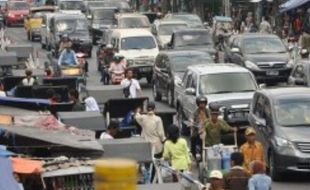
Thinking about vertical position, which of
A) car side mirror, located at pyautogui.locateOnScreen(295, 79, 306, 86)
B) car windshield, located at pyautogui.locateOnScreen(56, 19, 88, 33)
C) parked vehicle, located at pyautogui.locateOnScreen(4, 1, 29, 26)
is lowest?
parked vehicle, located at pyautogui.locateOnScreen(4, 1, 29, 26)

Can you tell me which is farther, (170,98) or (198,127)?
(170,98)

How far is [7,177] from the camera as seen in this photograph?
1045 centimetres

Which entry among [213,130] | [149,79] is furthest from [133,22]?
[213,130]

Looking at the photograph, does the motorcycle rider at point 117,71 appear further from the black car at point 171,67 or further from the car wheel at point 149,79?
the car wheel at point 149,79

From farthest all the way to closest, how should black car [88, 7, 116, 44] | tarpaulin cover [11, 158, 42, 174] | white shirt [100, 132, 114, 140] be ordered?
black car [88, 7, 116, 44], white shirt [100, 132, 114, 140], tarpaulin cover [11, 158, 42, 174]

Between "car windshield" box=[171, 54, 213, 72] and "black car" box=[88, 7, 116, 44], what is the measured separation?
24574mm

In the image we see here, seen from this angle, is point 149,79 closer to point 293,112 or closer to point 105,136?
point 293,112

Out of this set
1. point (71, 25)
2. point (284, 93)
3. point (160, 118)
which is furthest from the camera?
point (71, 25)

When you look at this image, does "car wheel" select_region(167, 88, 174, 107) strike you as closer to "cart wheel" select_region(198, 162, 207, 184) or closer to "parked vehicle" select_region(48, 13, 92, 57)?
"cart wheel" select_region(198, 162, 207, 184)

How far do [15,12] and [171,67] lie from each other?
42449mm

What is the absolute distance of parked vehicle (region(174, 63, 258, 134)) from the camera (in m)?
22.4

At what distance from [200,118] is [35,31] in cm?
4152

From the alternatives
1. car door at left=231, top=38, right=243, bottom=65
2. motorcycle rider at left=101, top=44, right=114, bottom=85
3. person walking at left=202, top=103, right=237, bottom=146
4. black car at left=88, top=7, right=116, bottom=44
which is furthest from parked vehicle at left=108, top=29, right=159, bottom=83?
person walking at left=202, top=103, right=237, bottom=146

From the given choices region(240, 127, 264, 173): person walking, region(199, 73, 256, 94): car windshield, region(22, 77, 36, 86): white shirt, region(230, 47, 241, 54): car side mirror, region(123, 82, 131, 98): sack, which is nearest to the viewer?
region(240, 127, 264, 173): person walking
